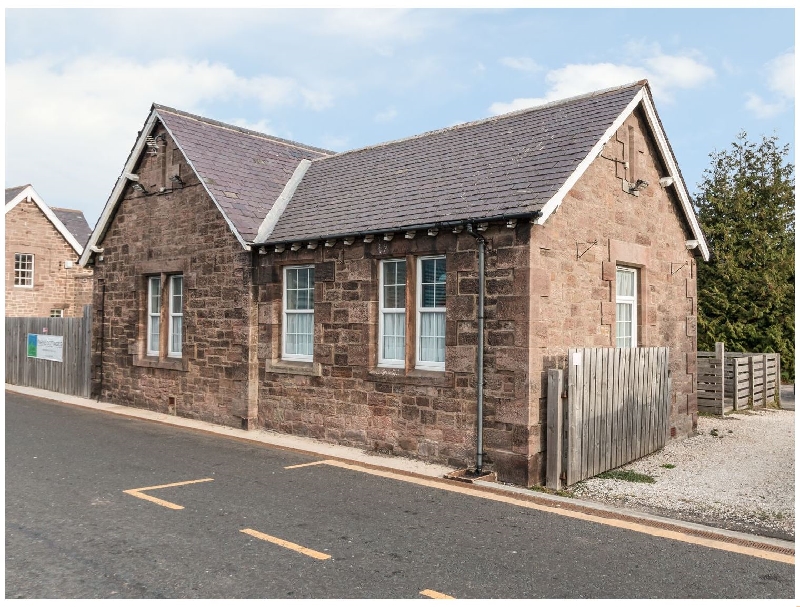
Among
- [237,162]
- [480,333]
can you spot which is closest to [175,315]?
[237,162]

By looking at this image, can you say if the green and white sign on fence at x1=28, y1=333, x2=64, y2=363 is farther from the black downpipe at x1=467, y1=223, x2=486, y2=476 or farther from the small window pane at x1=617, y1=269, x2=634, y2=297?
the small window pane at x1=617, y1=269, x2=634, y2=297

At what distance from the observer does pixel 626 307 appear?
1272cm

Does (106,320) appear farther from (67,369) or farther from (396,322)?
(396,322)

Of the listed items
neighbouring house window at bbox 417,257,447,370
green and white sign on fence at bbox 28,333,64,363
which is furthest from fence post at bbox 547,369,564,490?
green and white sign on fence at bbox 28,333,64,363

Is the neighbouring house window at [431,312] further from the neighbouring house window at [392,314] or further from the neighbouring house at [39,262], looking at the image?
the neighbouring house at [39,262]

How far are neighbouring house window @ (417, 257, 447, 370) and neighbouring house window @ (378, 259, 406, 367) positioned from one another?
0.32 m

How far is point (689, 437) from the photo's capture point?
545 inches

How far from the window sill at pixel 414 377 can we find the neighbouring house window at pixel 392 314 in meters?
0.20

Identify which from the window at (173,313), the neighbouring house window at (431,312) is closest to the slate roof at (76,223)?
the window at (173,313)

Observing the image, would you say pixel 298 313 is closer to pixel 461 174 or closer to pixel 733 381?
pixel 461 174

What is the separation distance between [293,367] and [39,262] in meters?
25.6

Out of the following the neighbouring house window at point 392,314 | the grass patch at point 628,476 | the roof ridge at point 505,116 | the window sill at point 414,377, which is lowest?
the grass patch at point 628,476

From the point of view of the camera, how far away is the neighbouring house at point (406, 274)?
1019 centimetres

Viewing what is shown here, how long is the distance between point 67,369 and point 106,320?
290 centimetres
